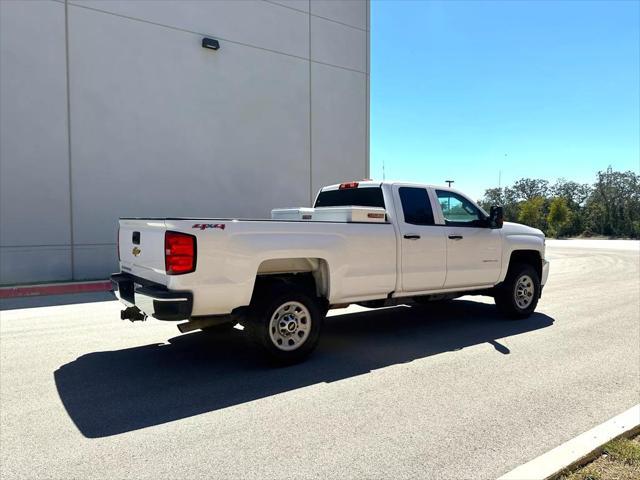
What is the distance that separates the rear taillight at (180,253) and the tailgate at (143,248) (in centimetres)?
15

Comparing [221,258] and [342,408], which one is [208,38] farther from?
[342,408]

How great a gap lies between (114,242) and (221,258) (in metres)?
9.26

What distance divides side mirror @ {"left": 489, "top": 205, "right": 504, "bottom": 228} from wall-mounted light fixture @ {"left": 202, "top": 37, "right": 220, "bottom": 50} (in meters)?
10.4

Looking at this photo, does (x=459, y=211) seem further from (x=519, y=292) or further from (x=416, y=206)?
(x=519, y=292)

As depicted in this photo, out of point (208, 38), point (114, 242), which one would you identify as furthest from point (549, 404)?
point (208, 38)

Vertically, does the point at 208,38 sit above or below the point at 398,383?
above

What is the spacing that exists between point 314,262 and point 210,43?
35.5 ft

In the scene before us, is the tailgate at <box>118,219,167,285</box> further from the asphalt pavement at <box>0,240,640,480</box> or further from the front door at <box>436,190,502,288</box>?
the front door at <box>436,190,502,288</box>

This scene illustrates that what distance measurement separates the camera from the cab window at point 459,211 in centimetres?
681

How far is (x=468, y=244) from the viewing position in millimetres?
6797

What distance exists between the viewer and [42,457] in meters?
3.26

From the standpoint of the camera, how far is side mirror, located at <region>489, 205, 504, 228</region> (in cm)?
700

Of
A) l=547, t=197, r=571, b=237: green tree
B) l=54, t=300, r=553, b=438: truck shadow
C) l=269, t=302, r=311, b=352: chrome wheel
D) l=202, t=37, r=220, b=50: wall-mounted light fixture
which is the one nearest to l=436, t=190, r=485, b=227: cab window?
l=54, t=300, r=553, b=438: truck shadow

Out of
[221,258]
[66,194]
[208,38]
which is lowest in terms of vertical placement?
[221,258]
